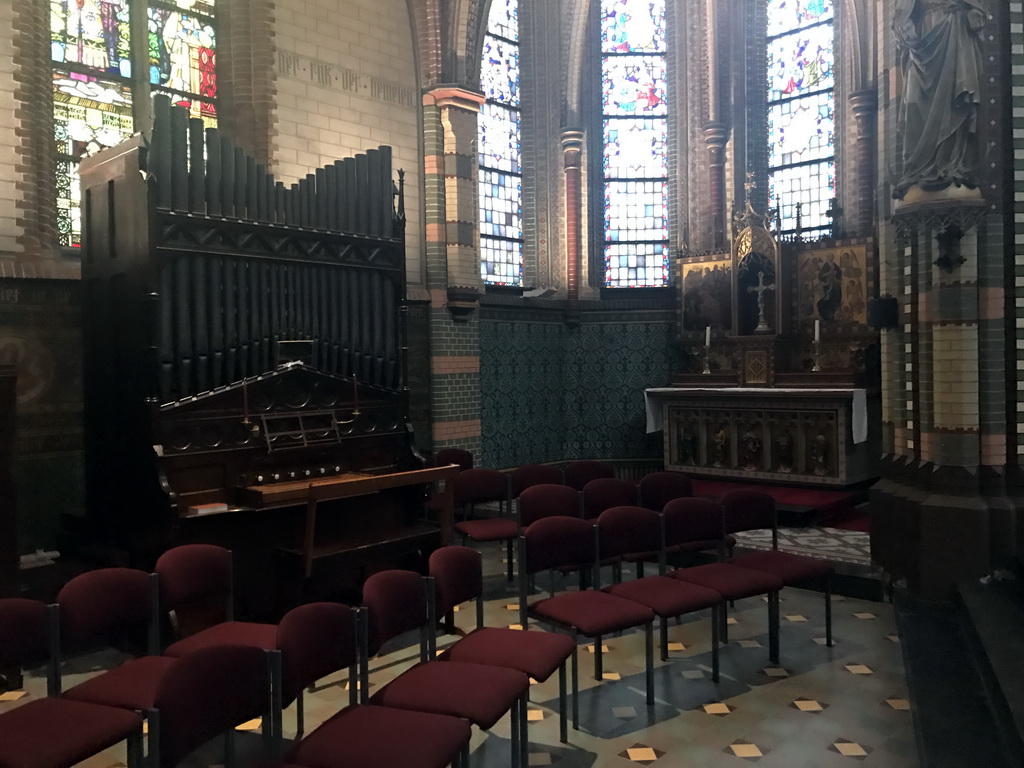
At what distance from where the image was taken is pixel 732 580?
5375mm

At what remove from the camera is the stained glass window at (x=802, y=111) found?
12.2 m

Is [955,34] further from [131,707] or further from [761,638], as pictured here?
[131,707]

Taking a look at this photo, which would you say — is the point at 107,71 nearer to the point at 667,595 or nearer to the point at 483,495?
the point at 483,495

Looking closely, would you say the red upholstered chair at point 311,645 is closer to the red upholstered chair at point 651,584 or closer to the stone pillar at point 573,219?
the red upholstered chair at point 651,584

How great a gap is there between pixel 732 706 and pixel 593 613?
3.15 feet

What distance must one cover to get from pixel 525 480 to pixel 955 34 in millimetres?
5035

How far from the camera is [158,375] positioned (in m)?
5.99

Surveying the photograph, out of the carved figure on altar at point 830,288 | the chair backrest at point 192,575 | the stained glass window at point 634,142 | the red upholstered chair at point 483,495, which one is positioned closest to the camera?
the chair backrest at point 192,575

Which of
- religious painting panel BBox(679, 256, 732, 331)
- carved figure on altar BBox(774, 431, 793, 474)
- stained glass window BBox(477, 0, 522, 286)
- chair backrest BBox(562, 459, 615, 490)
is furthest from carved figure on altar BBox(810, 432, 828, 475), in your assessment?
stained glass window BBox(477, 0, 522, 286)

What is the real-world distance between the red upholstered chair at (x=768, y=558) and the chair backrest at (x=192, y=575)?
3348 millimetres

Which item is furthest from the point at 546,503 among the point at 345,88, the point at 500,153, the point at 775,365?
the point at 500,153

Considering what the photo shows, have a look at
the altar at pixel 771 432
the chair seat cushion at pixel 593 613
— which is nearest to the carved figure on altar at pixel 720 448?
the altar at pixel 771 432

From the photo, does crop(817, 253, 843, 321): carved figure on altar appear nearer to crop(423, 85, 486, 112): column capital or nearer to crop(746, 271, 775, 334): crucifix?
crop(746, 271, 775, 334): crucifix

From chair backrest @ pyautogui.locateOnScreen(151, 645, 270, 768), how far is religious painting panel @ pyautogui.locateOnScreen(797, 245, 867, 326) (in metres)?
9.17
